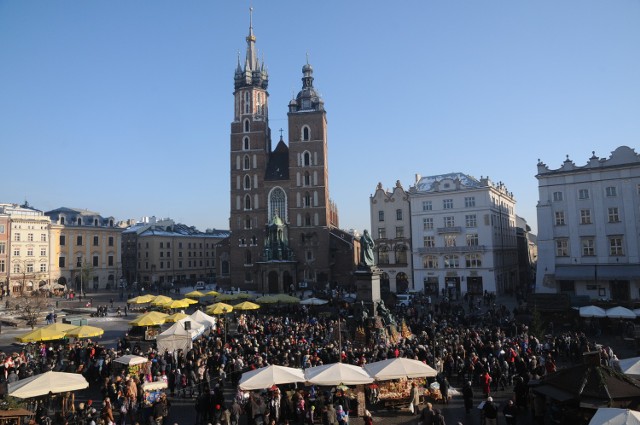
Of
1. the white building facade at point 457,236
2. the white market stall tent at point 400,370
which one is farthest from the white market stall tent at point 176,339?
the white building facade at point 457,236

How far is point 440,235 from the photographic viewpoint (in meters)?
47.8

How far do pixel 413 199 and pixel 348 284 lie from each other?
52.0ft

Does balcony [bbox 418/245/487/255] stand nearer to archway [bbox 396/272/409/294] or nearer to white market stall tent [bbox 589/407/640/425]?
archway [bbox 396/272/409/294]

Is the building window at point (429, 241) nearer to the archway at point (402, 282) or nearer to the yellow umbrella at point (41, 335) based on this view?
the archway at point (402, 282)

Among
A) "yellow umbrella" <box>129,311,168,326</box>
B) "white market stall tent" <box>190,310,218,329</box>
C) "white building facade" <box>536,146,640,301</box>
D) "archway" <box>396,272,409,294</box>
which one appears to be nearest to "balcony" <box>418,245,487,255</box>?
"archway" <box>396,272,409,294</box>

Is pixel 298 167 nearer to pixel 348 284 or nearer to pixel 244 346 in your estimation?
pixel 348 284

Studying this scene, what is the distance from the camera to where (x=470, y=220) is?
46.6 metres

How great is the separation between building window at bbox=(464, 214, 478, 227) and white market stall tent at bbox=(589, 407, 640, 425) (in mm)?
38811

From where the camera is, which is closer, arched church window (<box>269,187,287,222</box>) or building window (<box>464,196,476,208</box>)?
building window (<box>464,196,476,208</box>)

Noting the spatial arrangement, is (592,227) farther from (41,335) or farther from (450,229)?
(41,335)

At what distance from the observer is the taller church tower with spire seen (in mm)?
58294

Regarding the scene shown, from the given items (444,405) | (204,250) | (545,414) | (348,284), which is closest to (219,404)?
(444,405)

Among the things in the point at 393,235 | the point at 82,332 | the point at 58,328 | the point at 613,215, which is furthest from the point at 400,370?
the point at 393,235

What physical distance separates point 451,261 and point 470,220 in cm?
460
